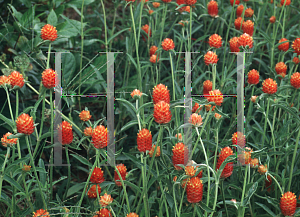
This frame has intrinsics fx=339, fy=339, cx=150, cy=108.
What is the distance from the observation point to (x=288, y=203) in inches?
55.1

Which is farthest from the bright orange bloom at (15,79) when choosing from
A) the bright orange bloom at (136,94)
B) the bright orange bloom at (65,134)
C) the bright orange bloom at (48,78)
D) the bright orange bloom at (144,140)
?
the bright orange bloom at (144,140)

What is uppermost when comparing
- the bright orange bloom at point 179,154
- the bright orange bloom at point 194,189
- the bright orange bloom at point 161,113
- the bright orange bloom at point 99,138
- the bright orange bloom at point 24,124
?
the bright orange bloom at point 161,113

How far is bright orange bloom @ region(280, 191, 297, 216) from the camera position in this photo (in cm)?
139

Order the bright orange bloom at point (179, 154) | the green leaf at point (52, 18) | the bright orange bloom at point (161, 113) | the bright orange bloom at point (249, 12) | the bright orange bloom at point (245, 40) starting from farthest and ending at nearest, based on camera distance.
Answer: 1. the bright orange bloom at point (249, 12)
2. the green leaf at point (52, 18)
3. the bright orange bloom at point (245, 40)
4. the bright orange bloom at point (179, 154)
5. the bright orange bloom at point (161, 113)

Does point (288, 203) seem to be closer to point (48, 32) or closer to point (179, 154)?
point (179, 154)

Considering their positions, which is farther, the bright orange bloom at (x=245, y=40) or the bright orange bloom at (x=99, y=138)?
the bright orange bloom at (x=245, y=40)

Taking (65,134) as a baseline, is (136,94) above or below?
above

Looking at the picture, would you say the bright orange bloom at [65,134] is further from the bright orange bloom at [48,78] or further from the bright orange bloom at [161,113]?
the bright orange bloom at [161,113]

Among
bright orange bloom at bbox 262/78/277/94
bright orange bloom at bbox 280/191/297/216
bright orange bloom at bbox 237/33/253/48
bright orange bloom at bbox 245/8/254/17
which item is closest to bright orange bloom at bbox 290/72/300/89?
bright orange bloom at bbox 262/78/277/94

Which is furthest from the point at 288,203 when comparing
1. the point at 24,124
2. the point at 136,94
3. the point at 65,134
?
the point at 24,124

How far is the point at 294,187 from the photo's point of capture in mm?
1807

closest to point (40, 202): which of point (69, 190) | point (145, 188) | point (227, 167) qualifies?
point (69, 190)

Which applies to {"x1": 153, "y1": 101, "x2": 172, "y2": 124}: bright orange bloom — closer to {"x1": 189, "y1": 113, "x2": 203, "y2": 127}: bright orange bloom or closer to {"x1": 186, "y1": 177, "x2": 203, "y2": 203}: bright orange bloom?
{"x1": 189, "y1": 113, "x2": 203, "y2": 127}: bright orange bloom

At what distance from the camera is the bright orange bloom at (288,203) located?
139 centimetres
